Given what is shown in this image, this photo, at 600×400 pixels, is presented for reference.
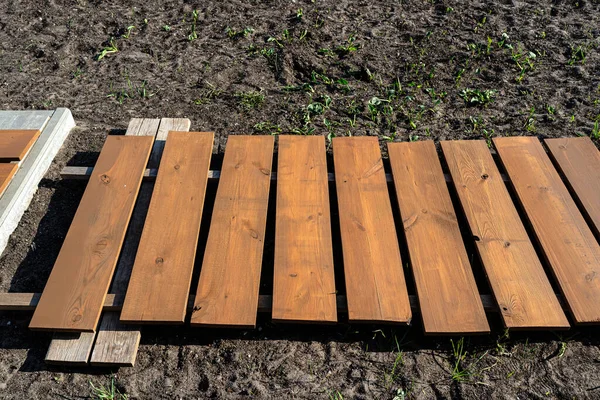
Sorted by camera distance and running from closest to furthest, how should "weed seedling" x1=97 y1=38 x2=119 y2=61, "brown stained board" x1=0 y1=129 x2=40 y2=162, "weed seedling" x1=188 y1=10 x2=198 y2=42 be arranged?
"brown stained board" x1=0 y1=129 x2=40 y2=162 < "weed seedling" x1=97 y1=38 x2=119 y2=61 < "weed seedling" x1=188 y1=10 x2=198 y2=42

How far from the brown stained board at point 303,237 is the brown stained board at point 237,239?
96 millimetres

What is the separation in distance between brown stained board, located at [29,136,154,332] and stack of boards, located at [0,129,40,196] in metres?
0.46

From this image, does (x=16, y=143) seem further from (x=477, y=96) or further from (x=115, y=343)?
(x=477, y=96)

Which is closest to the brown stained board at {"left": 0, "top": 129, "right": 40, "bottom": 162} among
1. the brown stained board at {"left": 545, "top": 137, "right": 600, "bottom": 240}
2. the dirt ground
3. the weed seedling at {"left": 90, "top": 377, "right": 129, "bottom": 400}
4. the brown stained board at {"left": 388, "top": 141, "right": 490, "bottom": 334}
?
the dirt ground

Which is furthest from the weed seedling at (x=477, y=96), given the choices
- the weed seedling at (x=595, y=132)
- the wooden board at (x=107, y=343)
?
the wooden board at (x=107, y=343)

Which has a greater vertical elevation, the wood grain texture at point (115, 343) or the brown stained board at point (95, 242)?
the brown stained board at point (95, 242)

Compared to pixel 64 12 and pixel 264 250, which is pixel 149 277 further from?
pixel 64 12

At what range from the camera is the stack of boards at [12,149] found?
3.11 metres

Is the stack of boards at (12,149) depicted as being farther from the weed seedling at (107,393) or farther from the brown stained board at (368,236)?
the brown stained board at (368,236)

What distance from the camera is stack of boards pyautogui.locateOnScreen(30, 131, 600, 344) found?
97.6 inches

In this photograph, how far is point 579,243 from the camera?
9.10ft

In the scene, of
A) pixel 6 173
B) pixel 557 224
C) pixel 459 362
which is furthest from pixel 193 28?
pixel 459 362

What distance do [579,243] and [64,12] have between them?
14.9ft

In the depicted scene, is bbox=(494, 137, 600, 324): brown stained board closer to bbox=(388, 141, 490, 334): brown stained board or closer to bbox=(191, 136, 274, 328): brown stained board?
bbox=(388, 141, 490, 334): brown stained board
